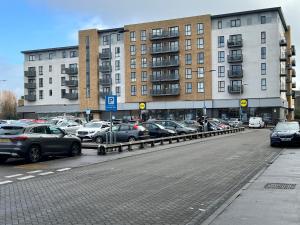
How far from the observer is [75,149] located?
19.3 metres

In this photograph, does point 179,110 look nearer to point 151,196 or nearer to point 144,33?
point 144,33

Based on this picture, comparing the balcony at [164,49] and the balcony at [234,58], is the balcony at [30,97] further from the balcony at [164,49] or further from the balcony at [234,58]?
the balcony at [234,58]

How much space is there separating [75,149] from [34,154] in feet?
10.1

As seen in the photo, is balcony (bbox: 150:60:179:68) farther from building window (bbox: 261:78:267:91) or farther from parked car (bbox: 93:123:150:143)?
parked car (bbox: 93:123:150:143)

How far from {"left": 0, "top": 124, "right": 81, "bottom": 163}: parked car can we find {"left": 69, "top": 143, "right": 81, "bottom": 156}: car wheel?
406 millimetres

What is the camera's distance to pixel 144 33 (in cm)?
8250

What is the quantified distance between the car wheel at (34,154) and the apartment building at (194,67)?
53396 mm

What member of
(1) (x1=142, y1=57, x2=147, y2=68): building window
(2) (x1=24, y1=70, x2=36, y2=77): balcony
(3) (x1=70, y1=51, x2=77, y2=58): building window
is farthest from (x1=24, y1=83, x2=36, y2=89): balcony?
(1) (x1=142, y1=57, x2=147, y2=68): building window

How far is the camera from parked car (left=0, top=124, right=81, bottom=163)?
15727 millimetres

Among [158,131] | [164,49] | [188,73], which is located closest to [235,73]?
[188,73]

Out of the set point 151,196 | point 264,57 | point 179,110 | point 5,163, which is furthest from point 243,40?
point 151,196

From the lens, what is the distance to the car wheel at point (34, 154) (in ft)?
53.0

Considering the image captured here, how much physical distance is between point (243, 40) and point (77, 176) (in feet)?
221

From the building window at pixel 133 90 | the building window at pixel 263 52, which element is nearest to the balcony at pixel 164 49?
the building window at pixel 133 90
